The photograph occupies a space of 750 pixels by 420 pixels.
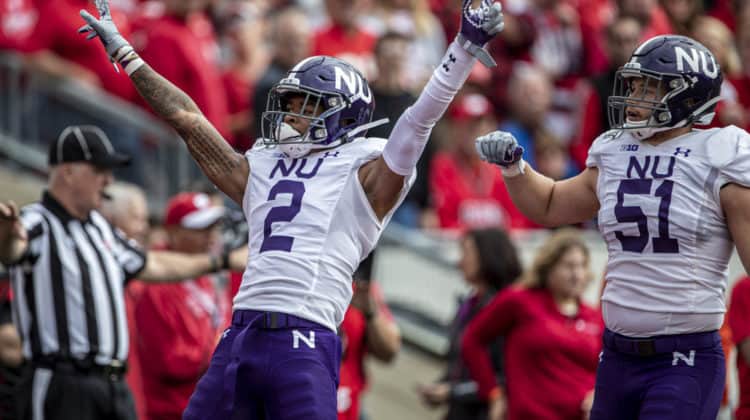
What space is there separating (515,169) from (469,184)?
4.71 m

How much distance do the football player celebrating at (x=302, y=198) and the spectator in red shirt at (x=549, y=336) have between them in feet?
7.94

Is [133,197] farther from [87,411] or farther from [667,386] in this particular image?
[667,386]

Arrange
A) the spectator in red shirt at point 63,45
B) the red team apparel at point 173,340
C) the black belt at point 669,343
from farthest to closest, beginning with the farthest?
the spectator in red shirt at point 63,45, the red team apparel at point 173,340, the black belt at point 669,343

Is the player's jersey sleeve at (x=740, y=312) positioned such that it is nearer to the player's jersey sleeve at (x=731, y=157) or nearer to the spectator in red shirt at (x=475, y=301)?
the player's jersey sleeve at (x=731, y=157)

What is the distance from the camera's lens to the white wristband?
6.05 m

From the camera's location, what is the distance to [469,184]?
35.3ft

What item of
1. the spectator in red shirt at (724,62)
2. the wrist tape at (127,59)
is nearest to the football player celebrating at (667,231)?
the wrist tape at (127,59)

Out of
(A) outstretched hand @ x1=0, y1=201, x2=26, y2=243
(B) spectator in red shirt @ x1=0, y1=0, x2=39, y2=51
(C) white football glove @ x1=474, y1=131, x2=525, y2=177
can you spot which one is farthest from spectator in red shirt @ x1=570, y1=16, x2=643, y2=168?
(A) outstretched hand @ x1=0, y1=201, x2=26, y2=243

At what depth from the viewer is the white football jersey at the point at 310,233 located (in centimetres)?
560

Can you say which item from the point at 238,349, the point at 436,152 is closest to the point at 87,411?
the point at 238,349

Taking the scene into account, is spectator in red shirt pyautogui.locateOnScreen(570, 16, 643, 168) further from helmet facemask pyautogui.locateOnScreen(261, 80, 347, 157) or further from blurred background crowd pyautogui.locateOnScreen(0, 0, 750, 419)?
helmet facemask pyautogui.locateOnScreen(261, 80, 347, 157)

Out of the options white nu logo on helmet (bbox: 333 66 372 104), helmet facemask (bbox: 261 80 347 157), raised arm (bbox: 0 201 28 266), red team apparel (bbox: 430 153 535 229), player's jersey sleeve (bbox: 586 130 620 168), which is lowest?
red team apparel (bbox: 430 153 535 229)

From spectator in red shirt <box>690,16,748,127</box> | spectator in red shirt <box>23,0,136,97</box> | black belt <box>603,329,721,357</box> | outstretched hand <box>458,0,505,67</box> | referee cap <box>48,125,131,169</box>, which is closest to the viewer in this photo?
outstretched hand <box>458,0,505,67</box>

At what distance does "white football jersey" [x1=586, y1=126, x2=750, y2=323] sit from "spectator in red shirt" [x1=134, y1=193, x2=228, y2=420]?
2.94 metres
